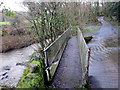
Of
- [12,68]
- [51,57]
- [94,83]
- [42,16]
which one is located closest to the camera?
[94,83]

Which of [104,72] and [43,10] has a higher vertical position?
[43,10]

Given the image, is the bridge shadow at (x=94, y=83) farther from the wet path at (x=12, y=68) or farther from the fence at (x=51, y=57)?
the wet path at (x=12, y=68)

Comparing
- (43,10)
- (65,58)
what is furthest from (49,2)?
(65,58)

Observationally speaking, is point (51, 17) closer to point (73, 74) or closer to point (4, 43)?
point (73, 74)

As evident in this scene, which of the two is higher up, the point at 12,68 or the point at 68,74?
the point at 12,68

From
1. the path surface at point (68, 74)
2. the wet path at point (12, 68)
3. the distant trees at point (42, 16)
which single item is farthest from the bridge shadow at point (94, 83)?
the distant trees at point (42, 16)

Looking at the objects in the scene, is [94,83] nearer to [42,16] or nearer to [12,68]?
[12,68]

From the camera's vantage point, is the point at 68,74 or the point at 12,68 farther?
the point at 12,68

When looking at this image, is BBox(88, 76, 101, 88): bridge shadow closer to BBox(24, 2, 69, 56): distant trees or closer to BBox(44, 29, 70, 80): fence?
BBox(44, 29, 70, 80): fence

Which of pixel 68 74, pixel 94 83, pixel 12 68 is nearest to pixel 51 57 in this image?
pixel 68 74

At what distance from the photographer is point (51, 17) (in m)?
6.18

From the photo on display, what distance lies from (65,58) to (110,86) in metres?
2.34

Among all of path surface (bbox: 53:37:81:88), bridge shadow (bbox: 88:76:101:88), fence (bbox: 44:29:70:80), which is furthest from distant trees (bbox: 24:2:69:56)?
bridge shadow (bbox: 88:76:101:88)

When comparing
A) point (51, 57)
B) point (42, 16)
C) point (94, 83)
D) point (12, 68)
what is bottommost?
point (94, 83)
